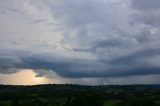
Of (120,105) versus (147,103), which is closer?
(147,103)

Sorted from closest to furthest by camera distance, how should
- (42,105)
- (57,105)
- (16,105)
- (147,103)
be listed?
(147,103), (16,105), (42,105), (57,105)

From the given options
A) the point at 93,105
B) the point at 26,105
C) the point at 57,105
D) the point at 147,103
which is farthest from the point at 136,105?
the point at 57,105

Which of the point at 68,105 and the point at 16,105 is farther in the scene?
the point at 16,105

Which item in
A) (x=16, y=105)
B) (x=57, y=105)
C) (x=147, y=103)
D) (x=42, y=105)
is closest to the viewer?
(x=147, y=103)

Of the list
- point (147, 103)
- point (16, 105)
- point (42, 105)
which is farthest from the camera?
point (42, 105)

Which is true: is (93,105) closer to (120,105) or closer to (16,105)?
(16,105)

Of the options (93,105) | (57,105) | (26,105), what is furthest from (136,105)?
(57,105)

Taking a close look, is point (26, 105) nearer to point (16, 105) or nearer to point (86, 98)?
point (16, 105)
